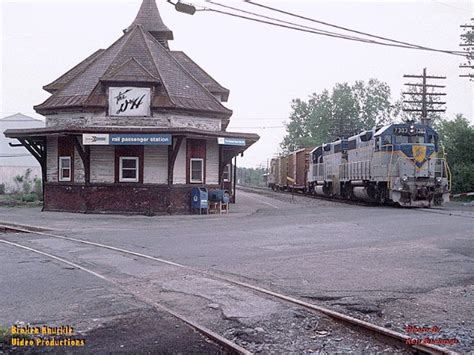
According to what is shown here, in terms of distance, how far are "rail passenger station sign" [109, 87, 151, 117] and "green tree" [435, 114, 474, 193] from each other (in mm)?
23985

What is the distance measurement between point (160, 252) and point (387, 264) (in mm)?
5262

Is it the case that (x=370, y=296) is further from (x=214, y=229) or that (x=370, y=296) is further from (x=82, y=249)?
(x=214, y=229)

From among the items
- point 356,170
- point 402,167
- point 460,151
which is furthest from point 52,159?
point 460,151

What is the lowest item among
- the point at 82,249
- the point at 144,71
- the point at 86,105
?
the point at 82,249

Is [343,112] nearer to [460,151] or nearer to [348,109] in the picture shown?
[348,109]

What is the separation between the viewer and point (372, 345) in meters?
5.75

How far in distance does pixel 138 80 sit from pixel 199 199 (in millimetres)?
6318

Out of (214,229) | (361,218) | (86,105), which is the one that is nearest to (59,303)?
(214,229)

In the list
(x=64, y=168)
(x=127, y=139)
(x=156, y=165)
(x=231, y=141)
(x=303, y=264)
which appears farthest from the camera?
(x=64, y=168)

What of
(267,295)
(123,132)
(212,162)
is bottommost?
(267,295)

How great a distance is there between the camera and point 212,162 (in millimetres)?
26297

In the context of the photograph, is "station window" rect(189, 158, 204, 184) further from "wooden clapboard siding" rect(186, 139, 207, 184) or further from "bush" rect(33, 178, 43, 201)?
"bush" rect(33, 178, 43, 201)

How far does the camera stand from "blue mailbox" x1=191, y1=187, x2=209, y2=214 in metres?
24.4

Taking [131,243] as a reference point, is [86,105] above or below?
above
